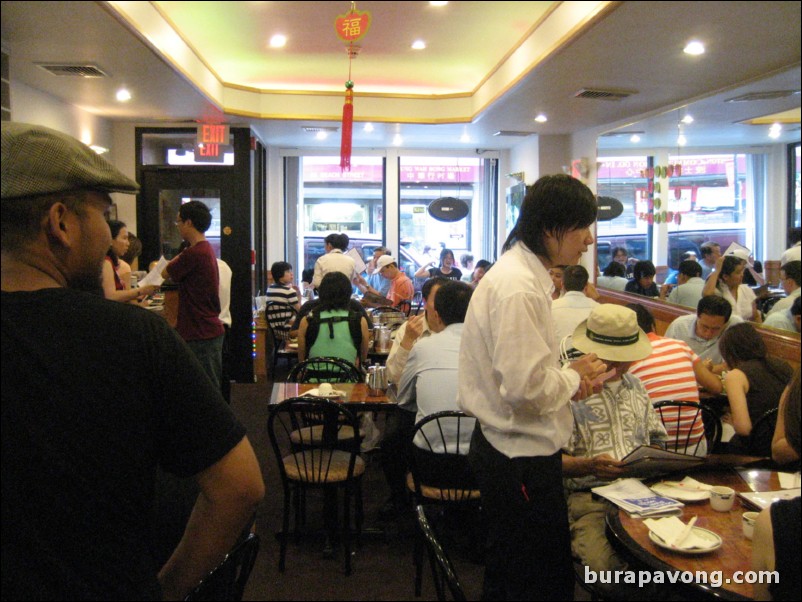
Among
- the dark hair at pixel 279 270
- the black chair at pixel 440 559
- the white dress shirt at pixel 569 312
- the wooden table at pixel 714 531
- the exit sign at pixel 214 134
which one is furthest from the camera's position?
the dark hair at pixel 279 270

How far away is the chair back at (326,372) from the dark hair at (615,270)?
9.78ft

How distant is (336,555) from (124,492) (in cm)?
251

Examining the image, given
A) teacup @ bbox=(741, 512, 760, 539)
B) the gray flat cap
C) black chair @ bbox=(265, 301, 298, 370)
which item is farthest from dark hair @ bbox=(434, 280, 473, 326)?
black chair @ bbox=(265, 301, 298, 370)

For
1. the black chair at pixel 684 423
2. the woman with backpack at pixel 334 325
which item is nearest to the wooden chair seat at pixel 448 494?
the black chair at pixel 684 423

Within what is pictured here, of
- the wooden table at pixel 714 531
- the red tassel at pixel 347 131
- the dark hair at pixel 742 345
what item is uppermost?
the red tassel at pixel 347 131

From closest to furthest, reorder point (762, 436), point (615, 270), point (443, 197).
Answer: point (762, 436), point (615, 270), point (443, 197)

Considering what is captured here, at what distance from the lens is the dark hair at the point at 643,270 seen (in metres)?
5.24

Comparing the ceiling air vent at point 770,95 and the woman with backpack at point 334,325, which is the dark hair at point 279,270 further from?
the ceiling air vent at point 770,95

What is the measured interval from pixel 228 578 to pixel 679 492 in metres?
1.35

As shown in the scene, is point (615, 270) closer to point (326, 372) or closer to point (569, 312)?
point (569, 312)

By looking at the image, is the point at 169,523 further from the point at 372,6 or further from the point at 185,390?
the point at 372,6

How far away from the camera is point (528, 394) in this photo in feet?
5.09

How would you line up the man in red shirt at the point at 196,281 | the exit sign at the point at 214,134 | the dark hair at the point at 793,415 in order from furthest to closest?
the exit sign at the point at 214,134, the man in red shirt at the point at 196,281, the dark hair at the point at 793,415

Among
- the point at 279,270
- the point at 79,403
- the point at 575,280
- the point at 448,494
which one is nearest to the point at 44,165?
the point at 79,403
